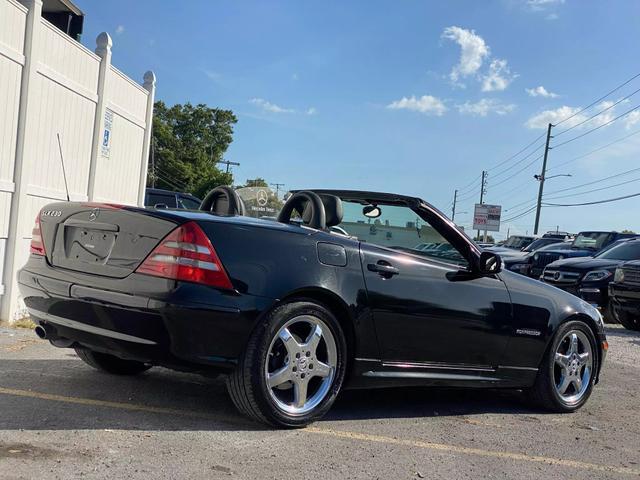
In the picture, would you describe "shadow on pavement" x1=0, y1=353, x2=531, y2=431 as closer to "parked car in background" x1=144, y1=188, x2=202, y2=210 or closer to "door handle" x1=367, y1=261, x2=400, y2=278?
"door handle" x1=367, y1=261, x2=400, y2=278

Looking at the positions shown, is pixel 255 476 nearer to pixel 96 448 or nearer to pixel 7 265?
pixel 96 448

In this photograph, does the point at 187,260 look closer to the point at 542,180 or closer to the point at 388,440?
the point at 388,440

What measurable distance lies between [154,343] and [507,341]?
270 cm

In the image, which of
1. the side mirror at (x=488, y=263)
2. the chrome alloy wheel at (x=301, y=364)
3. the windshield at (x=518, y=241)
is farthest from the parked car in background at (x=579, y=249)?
the chrome alloy wheel at (x=301, y=364)

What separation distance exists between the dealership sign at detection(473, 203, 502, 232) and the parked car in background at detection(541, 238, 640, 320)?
4373 cm

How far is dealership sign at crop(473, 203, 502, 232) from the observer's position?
56625mm

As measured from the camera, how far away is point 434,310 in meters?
4.50

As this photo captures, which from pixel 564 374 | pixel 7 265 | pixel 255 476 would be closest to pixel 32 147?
pixel 7 265

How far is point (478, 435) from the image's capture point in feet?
14.1

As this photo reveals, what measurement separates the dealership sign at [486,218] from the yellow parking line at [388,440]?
177 feet

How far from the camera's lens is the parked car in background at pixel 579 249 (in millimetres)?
16916

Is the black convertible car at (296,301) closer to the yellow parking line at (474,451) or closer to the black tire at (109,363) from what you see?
the black tire at (109,363)

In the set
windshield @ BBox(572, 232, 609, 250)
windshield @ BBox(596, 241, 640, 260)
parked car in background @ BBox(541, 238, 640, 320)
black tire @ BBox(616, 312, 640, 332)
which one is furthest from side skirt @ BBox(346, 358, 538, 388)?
windshield @ BBox(572, 232, 609, 250)

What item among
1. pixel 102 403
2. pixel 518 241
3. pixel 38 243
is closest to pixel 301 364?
A: pixel 102 403
